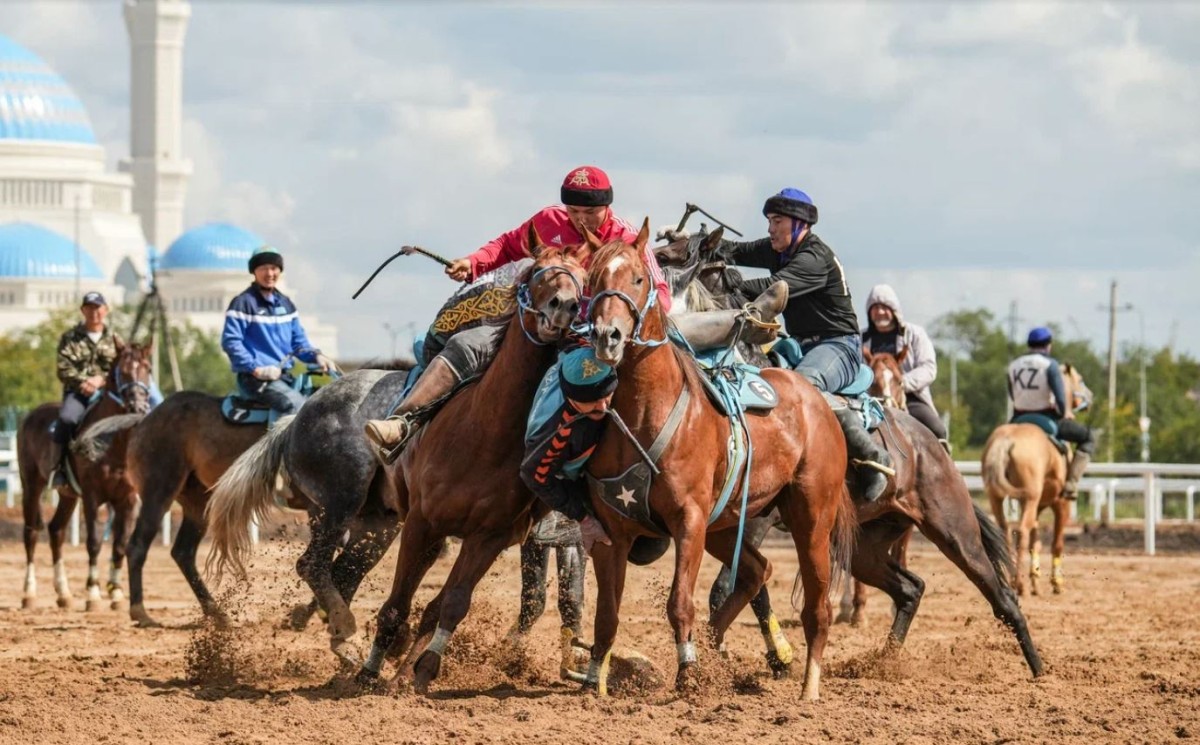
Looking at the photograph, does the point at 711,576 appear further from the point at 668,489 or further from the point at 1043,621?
the point at 668,489

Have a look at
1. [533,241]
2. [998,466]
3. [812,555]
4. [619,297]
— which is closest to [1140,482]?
[998,466]

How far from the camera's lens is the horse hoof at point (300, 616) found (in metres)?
14.5

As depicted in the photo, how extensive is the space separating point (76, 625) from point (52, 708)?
617 centimetres

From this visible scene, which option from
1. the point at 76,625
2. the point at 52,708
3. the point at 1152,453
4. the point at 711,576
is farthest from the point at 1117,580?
the point at 1152,453

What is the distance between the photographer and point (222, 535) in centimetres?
1368

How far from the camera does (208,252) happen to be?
422 ft

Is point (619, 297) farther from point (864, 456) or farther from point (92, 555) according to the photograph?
point (92, 555)

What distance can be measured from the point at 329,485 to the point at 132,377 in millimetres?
5867

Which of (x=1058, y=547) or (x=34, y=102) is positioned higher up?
(x=34, y=102)

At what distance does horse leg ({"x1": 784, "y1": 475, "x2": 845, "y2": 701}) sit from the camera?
1103cm

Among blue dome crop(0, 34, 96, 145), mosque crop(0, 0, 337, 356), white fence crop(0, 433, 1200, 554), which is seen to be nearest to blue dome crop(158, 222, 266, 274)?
mosque crop(0, 0, 337, 356)

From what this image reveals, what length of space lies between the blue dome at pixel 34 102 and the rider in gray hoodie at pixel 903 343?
10952cm


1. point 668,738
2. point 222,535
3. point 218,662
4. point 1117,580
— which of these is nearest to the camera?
point 668,738

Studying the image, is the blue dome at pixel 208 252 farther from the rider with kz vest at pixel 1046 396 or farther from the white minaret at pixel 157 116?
the rider with kz vest at pixel 1046 396
